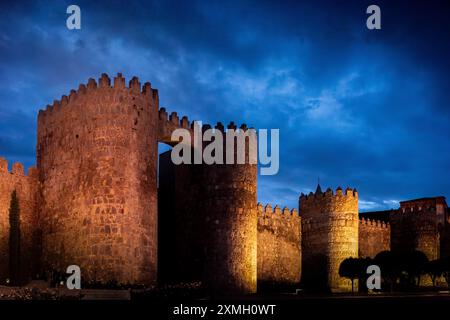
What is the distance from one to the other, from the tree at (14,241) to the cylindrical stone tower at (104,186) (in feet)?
3.07

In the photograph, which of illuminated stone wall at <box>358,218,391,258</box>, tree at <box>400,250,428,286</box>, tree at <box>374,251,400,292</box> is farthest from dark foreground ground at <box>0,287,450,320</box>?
illuminated stone wall at <box>358,218,391,258</box>

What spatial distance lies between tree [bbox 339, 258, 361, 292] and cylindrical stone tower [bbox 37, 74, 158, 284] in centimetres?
1376

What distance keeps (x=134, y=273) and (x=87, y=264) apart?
1.59 metres

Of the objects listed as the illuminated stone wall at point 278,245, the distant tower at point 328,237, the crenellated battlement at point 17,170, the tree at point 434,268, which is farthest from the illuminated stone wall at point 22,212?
the tree at point 434,268

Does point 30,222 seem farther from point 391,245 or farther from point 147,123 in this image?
point 391,245

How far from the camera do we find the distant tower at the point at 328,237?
123ft

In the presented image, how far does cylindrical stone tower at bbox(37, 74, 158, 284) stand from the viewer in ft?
80.0

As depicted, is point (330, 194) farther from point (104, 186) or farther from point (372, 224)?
point (104, 186)

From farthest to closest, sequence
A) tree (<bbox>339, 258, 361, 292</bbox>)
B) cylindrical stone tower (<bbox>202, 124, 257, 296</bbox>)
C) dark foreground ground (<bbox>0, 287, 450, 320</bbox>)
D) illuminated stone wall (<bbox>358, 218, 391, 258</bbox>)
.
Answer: illuminated stone wall (<bbox>358, 218, 391, 258</bbox>), tree (<bbox>339, 258, 361, 292</bbox>), cylindrical stone tower (<bbox>202, 124, 257, 296</bbox>), dark foreground ground (<bbox>0, 287, 450, 320</bbox>)

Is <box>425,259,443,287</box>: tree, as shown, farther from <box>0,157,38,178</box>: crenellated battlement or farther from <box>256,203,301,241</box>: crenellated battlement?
<box>0,157,38,178</box>: crenellated battlement

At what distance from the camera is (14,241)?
26.4m

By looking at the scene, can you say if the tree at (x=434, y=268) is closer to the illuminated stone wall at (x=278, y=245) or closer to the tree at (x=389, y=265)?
the tree at (x=389, y=265)
